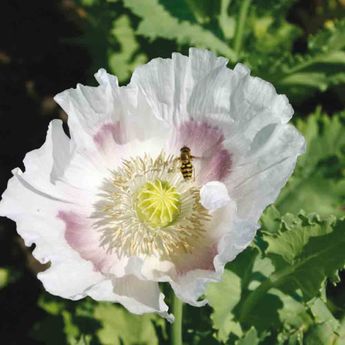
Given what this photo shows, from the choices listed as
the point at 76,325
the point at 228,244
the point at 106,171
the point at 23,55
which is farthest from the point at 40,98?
the point at 228,244

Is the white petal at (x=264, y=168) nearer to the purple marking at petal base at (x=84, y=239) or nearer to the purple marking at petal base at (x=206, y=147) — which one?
the purple marking at petal base at (x=206, y=147)

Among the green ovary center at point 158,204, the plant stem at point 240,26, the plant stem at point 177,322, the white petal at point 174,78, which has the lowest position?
the plant stem at point 177,322

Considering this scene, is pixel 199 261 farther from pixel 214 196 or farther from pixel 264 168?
pixel 264 168

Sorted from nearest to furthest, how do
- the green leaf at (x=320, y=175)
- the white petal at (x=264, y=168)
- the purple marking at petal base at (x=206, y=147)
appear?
the white petal at (x=264, y=168) → the purple marking at petal base at (x=206, y=147) → the green leaf at (x=320, y=175)

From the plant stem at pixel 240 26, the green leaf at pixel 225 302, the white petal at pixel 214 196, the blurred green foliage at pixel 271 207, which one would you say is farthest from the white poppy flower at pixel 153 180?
the plant stem at pixel 240 26

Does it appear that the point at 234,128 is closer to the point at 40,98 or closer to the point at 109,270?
the point at 109,270

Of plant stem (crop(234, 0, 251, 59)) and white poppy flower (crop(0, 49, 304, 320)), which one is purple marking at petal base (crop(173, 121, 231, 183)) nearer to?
white poppy flower (crop(0, 49, 304, 320))

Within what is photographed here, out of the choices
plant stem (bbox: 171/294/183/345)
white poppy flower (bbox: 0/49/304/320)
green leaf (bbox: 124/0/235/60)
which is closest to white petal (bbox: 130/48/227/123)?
white poppy flower (bbox: 0/49/304/320)
